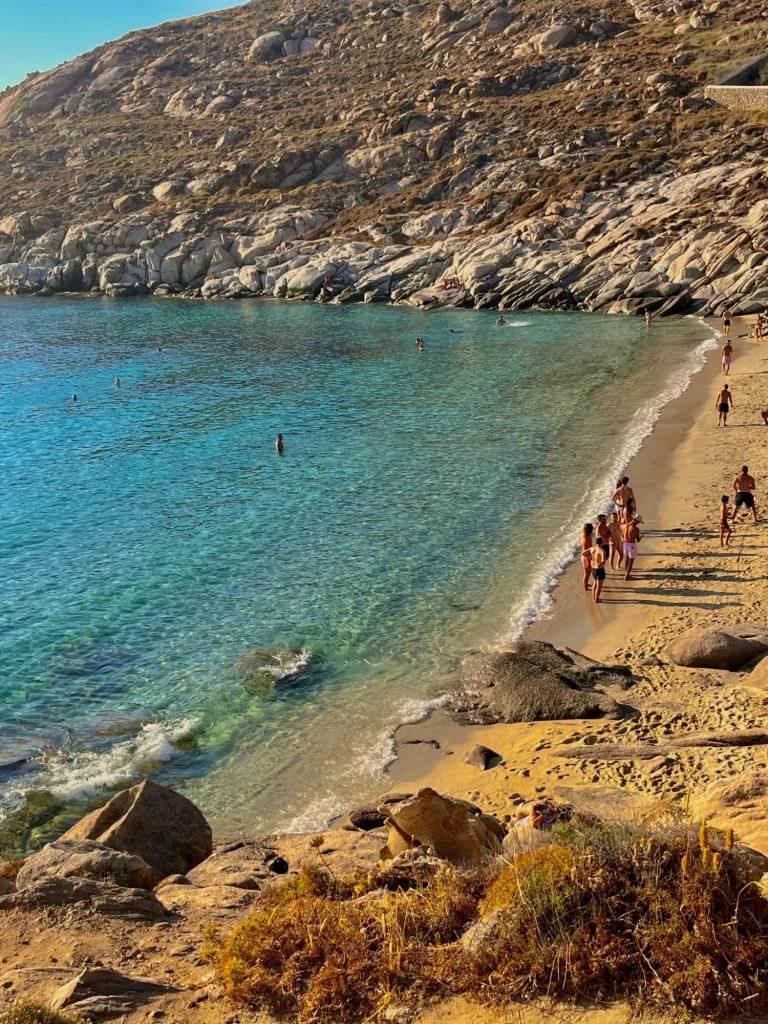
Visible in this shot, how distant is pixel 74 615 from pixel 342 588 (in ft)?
18.7

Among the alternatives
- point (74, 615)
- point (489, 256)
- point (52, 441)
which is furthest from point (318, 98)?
point (74, 615)

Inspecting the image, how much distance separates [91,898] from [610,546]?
13.3 meters

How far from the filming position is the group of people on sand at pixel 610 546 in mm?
16625

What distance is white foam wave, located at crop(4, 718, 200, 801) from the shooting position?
12008 millimetres

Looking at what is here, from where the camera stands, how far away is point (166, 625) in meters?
16.6

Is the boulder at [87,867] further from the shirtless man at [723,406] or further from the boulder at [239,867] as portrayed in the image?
the shirtless man at [723,406]

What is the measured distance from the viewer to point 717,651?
43.0 ft

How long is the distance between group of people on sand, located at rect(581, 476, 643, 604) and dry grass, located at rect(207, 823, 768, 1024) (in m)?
10.6

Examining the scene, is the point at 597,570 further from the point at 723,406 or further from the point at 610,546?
the point at 723,406

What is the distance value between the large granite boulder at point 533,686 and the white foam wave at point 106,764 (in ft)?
15.5

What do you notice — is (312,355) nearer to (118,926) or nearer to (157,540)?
(157,540)

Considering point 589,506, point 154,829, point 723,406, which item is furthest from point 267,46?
point 154,829

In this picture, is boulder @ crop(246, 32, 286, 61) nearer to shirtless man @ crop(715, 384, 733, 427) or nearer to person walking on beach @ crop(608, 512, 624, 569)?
shirtless man @ crop(715, 384, 733, 427)

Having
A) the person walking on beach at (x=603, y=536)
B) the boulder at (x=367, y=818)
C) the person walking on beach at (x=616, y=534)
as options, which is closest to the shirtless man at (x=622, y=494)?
the person walking on beach at (x=616, y=534)
